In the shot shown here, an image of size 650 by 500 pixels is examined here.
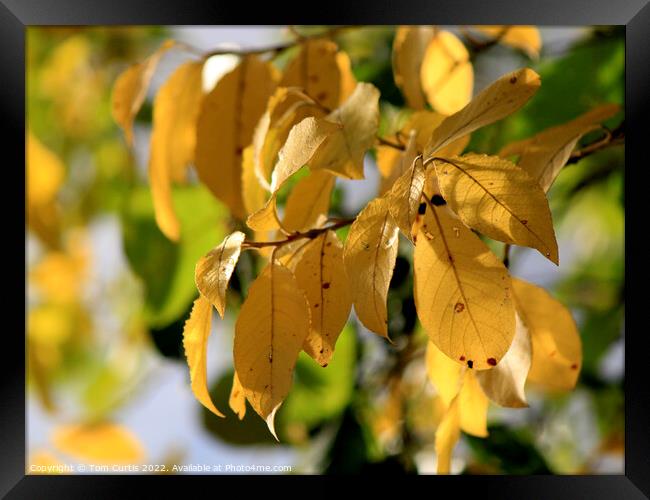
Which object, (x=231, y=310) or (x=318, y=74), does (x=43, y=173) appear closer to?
(x=231, y=310)

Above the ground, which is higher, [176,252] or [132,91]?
[132,91]

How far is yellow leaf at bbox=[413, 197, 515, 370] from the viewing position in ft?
1.12

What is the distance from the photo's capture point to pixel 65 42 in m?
0.90

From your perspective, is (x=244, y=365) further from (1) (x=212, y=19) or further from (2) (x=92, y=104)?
(2) (x=92, y=104)

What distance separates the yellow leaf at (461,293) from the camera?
34 centimetres

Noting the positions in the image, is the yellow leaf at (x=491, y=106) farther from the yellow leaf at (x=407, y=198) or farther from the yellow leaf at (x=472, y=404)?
the yellow leaf at (x=472, y=404)

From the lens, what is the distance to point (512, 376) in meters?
0.43

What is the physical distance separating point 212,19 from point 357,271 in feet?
1.09

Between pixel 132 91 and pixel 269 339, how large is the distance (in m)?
0.28

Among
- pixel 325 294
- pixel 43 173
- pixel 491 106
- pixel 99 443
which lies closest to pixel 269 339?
pixel 325 294

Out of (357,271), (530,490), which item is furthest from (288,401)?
(357,271)

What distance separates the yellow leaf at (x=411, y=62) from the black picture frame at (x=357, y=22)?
0.03 metres

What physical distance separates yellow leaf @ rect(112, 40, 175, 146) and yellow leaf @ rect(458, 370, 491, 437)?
295 mm

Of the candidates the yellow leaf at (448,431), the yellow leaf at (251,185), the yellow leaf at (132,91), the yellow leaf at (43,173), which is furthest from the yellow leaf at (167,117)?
the yellow leaf at (43,173)
